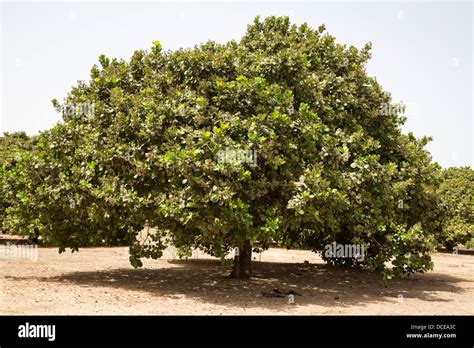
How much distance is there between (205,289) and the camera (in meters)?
17.9

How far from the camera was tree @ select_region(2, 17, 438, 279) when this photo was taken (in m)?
14.9

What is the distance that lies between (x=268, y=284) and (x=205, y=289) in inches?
117

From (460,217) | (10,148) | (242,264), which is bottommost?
(242,264)

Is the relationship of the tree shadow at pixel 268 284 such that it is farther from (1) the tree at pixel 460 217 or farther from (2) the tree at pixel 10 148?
(1) the tree at pixel 460 217

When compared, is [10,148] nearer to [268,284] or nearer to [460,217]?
[268,284]

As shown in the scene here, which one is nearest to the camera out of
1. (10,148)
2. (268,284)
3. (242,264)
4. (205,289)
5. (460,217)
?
(205,289)

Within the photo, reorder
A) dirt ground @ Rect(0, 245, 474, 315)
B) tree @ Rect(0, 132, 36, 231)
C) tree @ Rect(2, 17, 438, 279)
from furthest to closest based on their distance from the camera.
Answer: tree @ Rect(0, 132, 36, 231) < tree @ Rect(2, 17, 438, 279) < dirt ground @ Rect(0, 245, 474, 315)

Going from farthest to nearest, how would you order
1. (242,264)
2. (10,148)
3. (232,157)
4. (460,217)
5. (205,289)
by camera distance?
(460,217) < (10,148) < (242,264) < (205,289) < (232,157)

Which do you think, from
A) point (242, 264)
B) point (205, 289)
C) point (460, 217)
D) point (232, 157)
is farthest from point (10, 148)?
point (460, 217)

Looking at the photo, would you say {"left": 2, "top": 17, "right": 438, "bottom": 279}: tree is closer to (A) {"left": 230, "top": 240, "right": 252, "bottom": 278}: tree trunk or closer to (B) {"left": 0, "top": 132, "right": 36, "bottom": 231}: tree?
(A) {"left": 230, "top": 240, "right": 252, "bottom": 278}: tree trunk

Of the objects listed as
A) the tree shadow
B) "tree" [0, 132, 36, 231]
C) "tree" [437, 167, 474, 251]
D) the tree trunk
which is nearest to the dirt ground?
the tree shadow

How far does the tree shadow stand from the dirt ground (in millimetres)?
33

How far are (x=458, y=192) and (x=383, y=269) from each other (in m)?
24.4

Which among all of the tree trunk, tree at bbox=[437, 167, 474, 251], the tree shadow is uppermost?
tree at bbox=[437, 167, 474, 251]
